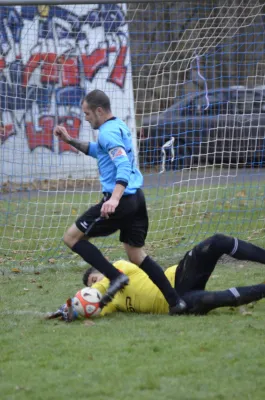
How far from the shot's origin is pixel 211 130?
36.8 ft

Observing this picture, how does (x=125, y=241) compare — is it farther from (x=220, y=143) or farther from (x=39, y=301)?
(x=220, y=143)

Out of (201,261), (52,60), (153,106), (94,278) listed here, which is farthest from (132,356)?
(52,60)

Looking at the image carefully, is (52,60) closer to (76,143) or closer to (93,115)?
(76,143)

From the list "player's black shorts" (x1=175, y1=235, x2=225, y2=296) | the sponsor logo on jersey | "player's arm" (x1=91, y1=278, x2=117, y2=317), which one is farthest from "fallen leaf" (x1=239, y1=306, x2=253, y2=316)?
the sponsor logo on jersey

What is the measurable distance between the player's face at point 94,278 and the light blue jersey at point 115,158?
0.69 meters

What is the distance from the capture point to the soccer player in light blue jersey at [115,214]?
619 centimetres

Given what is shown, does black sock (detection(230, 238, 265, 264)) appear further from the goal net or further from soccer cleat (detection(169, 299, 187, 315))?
the goal net

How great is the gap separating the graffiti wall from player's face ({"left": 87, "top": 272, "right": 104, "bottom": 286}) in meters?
4.44

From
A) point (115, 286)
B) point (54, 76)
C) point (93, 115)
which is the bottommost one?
point (115, 286)

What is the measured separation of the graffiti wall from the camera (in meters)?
10.9

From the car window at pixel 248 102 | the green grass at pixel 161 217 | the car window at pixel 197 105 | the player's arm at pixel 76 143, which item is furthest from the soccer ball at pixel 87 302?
the car window at pixel 197 105

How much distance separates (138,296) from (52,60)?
5.56 meters

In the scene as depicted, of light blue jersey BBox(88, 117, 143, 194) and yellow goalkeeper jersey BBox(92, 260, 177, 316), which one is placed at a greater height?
light blue jersey BBox(88, 117, 143, 194)

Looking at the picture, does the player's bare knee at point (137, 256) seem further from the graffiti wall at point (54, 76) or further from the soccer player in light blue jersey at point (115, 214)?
the graffiti wall at point (54, 76)
